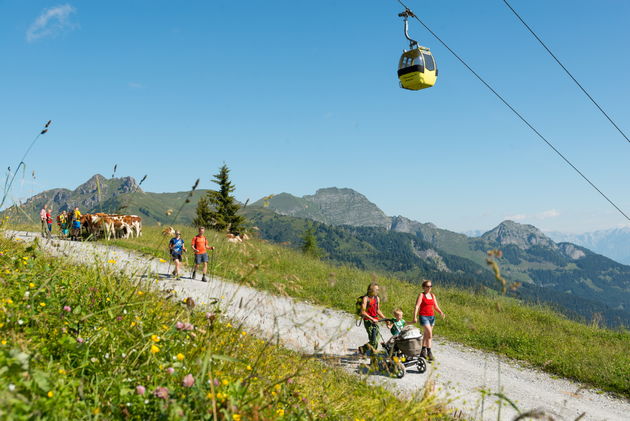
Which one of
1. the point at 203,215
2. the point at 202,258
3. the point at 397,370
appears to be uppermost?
the point at 203,215

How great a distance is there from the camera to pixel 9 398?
6.95 ft

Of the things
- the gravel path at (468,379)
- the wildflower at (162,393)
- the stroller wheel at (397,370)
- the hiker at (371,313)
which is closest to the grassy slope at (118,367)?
the wildflower at (162,393)

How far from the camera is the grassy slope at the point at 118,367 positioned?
256 cm

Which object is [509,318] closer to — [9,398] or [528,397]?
[528,397]

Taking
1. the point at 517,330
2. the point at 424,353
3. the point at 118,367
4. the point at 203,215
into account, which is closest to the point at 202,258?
the point at 424,353

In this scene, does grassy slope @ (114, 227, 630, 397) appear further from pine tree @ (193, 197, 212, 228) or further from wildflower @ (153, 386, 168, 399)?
pine tree @ (193, 197, 212, 228)

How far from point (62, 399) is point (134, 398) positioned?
45cm

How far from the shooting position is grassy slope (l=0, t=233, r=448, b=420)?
101 inches

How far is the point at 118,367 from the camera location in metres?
3.08

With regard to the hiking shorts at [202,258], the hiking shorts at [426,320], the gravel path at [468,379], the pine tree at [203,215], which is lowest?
the gravel path at [468,379]

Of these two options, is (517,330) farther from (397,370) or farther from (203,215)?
(203,215)

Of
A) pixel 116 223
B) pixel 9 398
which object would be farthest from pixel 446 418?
pixel 116 223

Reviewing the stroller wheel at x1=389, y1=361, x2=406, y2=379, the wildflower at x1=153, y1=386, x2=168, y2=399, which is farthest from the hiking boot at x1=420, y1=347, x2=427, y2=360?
the wildflower at x1=153, y1=386, x2=168, y2=399

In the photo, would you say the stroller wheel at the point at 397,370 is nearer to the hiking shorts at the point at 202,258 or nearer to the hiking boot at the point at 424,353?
the hiking boot at the point at 424,353
